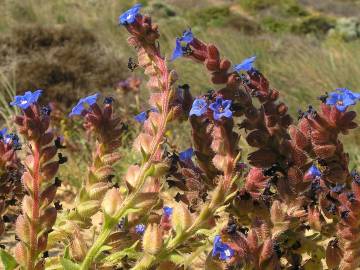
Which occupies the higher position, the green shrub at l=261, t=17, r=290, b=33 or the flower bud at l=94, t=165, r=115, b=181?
the flower bud at l=94, t=165, r=115, b=181

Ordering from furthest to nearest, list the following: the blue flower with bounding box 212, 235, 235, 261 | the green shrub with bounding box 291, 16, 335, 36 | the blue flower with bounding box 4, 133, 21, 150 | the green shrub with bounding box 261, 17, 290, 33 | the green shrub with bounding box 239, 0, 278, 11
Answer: the green shrub with bounding box 239, 0, 278, 11 → the green shrub with bounding box 261, 17, 290, 33 → the green shrub with bounding box 291, 16, 335, 36 → the blue flower with bounding box 4, 133, 21, 150 → the blue flower with bounding box 212, 235, 235, 261

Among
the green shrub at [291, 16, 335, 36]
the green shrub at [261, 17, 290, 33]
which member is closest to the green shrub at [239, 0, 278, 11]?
the green shrub at [291, 16, 335, 36]

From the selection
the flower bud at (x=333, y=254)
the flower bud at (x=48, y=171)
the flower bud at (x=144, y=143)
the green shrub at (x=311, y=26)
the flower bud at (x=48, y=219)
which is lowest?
the green shrub at (x=311, y=26)

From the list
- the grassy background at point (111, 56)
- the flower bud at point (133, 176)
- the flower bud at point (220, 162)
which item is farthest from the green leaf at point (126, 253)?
the grassy background at point (111, 56)

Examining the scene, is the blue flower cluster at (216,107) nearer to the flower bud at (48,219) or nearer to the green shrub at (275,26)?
the flower bud at (48,219)

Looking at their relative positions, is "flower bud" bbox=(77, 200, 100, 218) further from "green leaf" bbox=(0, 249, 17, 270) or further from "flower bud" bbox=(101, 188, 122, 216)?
"green leaf" bbox=(0, 249, 17, 270)

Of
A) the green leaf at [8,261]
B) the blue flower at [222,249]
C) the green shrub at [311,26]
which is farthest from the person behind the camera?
the green shrub at [311,26]

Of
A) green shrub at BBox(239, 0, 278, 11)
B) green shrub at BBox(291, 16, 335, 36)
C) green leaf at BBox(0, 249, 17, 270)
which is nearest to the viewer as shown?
green leaf at BBox(0, 249, 17, 270)
